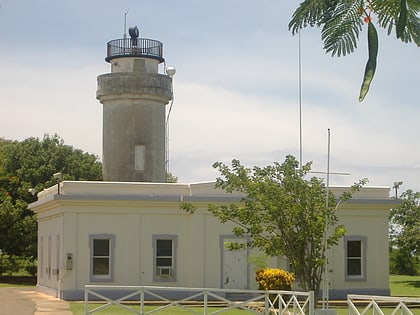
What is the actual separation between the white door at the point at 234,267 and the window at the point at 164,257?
1.83 meters

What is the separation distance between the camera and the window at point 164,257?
31.6 m

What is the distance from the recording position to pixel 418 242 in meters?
46.9

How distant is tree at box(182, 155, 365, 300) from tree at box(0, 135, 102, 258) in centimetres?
2267

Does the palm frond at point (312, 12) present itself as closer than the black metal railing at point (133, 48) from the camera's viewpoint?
Yes

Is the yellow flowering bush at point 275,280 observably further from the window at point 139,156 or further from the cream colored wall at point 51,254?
the window at point 139,156

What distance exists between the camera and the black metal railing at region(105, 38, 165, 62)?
38.6 meters

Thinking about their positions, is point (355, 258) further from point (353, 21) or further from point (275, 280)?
point (353, 21)

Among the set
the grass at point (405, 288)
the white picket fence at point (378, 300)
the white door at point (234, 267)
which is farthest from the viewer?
the grass at point (405, 288)

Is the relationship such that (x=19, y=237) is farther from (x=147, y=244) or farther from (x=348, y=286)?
(x=348, y=286)

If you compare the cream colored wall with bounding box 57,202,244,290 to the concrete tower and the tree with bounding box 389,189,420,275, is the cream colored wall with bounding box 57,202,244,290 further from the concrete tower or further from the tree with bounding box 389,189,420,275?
the tree with bounding box 389,189,420,275

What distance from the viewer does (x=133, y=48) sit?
38.6 m

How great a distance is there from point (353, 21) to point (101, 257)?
2494 centimetres

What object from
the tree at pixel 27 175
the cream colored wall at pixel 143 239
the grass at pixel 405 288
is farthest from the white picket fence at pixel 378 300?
the tree at pixel 27 175

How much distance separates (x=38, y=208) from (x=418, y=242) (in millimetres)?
21025
